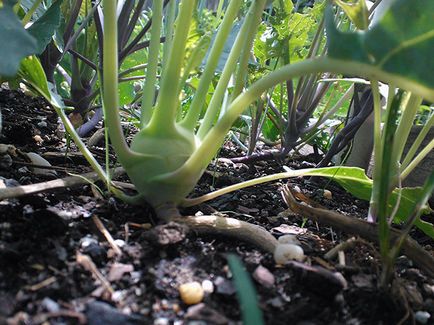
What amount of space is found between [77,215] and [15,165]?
0.22 meters

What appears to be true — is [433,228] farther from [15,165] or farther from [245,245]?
[15,165]

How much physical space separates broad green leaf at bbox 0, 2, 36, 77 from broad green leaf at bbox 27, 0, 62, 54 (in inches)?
7.8

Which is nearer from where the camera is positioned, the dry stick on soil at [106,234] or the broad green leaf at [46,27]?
the dry stick on soil at [106,234]

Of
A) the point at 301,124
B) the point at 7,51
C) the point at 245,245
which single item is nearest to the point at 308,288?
the point at 245,245

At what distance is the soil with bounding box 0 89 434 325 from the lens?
0.32m

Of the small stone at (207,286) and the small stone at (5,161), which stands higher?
the small stone at (207,286)

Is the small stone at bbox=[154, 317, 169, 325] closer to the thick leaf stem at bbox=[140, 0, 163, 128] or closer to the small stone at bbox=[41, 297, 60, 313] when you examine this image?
the small stone at bbox=[41, 297, 60, 313]

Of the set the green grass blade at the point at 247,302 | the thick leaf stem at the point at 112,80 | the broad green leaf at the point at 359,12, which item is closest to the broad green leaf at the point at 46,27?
the thick leaf stem at the point at 112,80

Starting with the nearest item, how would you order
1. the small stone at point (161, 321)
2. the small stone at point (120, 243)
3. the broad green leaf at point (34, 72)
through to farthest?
the small stone at point (161, 321)
the small stone at point (120, 243)
the broad green leaf at point (34, 72)

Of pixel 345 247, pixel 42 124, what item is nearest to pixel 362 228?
pixel 345 247

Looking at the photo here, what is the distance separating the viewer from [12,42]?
0.39 m

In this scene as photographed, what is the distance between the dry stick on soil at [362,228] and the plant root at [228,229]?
0.25ft

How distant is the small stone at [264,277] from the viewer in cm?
39

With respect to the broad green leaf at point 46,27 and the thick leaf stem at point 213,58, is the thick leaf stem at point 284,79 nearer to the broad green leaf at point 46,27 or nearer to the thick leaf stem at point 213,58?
the thick leaf stem at point 213,58
